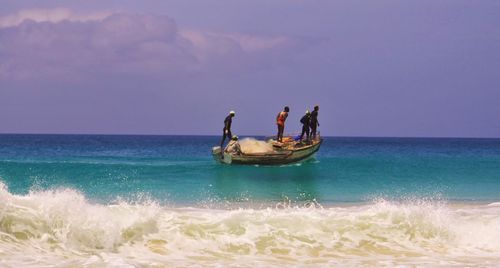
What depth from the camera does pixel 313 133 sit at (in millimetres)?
30062

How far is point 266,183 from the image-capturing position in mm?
21625

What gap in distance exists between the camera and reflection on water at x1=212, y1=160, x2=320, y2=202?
17875 mm

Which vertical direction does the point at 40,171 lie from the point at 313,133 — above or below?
below

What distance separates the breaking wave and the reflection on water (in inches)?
254

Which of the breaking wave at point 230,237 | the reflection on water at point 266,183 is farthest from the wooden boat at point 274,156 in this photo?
the breaking wave at point 230,237

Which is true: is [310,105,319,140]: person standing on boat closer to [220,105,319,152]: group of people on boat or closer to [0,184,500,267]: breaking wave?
[220,105,319,152]: group of people on boat

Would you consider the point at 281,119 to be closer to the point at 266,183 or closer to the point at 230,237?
the point at 266,183

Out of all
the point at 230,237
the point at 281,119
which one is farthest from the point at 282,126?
the point at 230,237

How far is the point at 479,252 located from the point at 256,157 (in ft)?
60.3

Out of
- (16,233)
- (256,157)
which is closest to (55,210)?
(16,233)

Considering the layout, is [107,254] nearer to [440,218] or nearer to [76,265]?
[76,265]

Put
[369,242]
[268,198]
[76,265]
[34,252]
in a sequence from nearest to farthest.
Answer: [76,265], [34,252], [369,242], [268,198]

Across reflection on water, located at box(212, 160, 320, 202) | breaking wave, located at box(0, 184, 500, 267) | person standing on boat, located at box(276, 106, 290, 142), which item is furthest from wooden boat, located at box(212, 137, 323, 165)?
breaking wave, located at box(0, 184, 500, 267)

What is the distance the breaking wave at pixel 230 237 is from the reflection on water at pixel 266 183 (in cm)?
646
